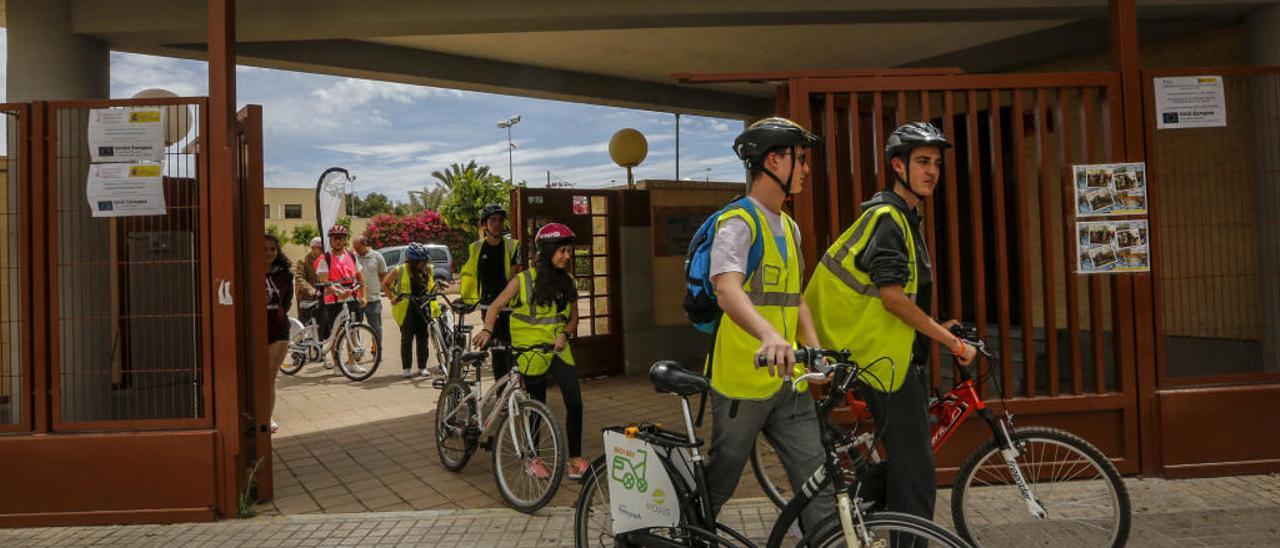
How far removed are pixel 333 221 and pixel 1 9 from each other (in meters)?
4.64

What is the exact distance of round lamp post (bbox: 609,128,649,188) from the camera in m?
9.95

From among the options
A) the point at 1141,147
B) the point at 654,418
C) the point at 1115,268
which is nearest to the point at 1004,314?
the point at 1115,268

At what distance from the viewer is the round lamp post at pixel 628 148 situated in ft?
32.6

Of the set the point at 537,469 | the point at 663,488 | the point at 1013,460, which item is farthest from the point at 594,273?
the point at 663,488

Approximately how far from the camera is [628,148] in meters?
9.98

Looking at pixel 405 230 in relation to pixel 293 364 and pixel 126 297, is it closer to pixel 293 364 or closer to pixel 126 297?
pixel 293 364

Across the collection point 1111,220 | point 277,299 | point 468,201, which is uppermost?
point 468,201

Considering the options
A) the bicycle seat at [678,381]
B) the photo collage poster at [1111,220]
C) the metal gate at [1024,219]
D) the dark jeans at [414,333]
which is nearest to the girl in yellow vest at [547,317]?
the metal gate at [1024,219]

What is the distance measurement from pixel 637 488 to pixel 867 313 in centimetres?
100

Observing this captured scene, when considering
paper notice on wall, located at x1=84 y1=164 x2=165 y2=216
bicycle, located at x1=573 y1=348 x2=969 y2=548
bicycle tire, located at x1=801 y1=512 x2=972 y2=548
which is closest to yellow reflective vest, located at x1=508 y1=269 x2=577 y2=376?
bicycle, located at x1=573 y1=348 x2=969 y2=548

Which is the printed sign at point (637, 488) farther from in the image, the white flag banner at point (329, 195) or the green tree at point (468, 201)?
the green tree at point (468, 201)

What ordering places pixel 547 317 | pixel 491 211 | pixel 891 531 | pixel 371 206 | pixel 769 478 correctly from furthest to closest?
1. pixel 371 206
2. pixel 491 211
3. pixel 547 317
4. pixel 769 478
5. pixel 891 531

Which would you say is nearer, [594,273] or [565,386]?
[565,386]

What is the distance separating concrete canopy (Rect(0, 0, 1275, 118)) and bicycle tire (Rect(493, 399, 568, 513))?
122 inches
